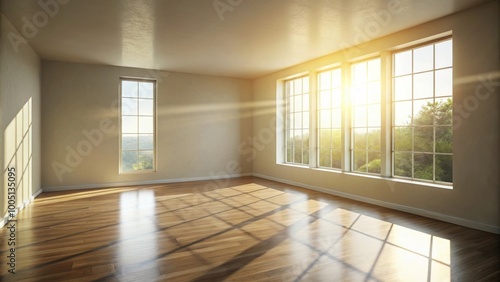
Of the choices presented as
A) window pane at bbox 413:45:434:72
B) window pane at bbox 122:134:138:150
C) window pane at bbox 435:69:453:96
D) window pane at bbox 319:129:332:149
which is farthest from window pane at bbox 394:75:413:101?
window pane at bbox 122:134:138:150

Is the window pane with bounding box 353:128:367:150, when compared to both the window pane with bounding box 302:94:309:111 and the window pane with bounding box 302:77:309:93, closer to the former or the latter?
the window pane with bounding box 302:94:309:111

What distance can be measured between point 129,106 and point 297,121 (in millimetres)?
4020

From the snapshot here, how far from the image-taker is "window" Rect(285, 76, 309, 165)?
7207 millimetres

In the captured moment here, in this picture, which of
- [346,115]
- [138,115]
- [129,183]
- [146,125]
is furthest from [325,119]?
[129,183]

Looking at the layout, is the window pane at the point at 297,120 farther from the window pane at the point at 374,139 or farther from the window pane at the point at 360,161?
the window pane at the point at 374,139

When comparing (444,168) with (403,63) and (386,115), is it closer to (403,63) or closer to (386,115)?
(386,115)

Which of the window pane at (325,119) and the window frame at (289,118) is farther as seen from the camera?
the window frame at (289,118)

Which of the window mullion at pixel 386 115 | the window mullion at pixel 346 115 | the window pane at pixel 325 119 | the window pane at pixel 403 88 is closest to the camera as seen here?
the window pane at pixel 403 88

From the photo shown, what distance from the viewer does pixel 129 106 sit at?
7.46m

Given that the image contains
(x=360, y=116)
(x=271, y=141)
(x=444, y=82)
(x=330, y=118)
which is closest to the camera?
(x=444, y=82)

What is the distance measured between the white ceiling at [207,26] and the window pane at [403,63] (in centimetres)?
48

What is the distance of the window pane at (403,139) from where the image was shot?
16.0 ft

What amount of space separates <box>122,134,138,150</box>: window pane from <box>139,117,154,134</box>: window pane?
0.23 m

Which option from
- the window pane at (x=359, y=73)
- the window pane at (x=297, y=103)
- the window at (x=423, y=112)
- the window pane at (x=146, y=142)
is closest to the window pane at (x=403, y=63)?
the window at (x=423, y=112)
